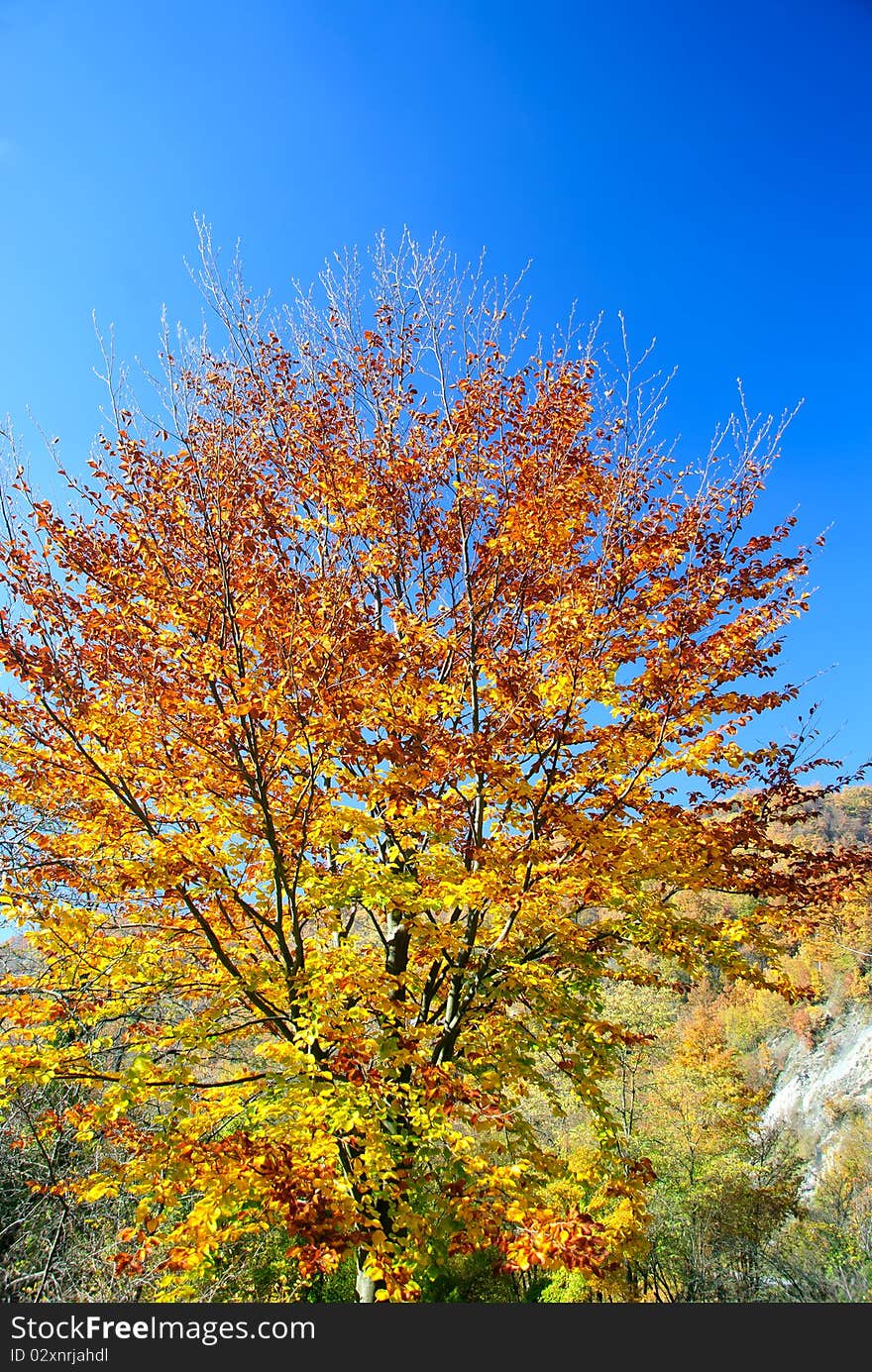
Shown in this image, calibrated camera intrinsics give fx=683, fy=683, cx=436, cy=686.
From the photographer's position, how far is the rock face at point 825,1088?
31.5 m

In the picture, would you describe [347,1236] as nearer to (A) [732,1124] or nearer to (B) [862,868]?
(B) [862,868]

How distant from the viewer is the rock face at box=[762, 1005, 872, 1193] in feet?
103

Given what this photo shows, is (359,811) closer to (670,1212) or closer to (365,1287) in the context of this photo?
(365,1287)

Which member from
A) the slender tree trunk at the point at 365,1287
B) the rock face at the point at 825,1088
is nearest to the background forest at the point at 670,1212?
the rock face at the point at 825,1088

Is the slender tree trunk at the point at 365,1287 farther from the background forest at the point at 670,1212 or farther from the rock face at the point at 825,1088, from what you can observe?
the rock face at the point at 825,1088

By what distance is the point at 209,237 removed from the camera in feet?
16.4

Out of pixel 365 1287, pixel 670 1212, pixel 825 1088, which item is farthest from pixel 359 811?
pixel 825 1088

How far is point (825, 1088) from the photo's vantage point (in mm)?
35625

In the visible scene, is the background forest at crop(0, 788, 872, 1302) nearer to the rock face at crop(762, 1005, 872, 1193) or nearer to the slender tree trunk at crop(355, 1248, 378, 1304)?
the rock face at crop(762, 1005, 872, 1193)

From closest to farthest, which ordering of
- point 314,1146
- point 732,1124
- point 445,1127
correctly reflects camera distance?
1. point 314,1146
2. point 445,1127
3. point 732,1124

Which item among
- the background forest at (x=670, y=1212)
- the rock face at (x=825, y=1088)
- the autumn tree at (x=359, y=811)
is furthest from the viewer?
the rock face at (x=825, y=1088)

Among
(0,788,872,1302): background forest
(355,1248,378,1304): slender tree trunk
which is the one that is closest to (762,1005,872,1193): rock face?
(0,788,872,1302): background forest

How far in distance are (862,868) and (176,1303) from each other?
6.73 m

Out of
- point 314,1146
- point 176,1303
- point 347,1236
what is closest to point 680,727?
point 314,1146
